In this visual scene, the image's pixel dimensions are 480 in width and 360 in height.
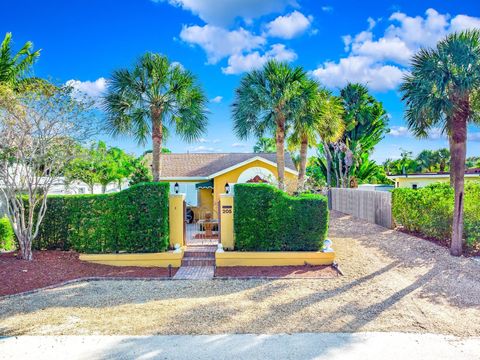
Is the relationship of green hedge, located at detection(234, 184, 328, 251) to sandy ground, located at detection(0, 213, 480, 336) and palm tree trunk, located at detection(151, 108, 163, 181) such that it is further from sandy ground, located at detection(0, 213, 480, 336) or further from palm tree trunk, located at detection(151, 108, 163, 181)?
palm tree trunk, located at detection(151, 108, 163, 181)

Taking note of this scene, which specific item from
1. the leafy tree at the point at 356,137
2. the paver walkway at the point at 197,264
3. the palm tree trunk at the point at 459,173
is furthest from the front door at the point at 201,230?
the leafy tree at the point at 356,137

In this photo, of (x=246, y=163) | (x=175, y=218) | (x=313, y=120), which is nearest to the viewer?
(x=175, y=218)

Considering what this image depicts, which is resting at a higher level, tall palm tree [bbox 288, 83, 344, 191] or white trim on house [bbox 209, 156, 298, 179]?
tall palm tree [bbox 288, 83, 344, 191]

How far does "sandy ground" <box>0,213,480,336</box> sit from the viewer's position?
6.76 meters

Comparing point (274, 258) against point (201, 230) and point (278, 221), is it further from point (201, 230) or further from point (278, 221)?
point (201, 230)

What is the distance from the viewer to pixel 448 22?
1309 cm

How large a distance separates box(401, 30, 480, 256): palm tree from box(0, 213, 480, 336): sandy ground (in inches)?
123

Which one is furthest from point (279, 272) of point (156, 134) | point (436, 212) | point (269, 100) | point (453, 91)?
point (269, 100)

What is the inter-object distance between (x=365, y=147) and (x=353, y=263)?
2462cm

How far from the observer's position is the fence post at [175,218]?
12125 millimetres

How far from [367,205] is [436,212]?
Result: 740 cm

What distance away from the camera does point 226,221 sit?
1206cm

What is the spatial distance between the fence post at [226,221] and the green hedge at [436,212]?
27.2ft

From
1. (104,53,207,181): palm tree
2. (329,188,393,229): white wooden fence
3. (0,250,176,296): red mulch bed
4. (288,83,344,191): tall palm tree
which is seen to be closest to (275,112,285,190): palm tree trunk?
(288,83,344,191): tall palm tree
